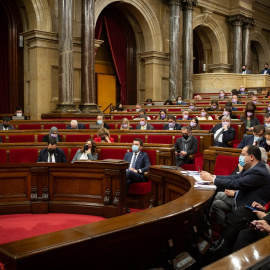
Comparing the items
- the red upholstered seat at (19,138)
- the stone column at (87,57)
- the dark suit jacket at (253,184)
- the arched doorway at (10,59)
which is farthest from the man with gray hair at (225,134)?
the arched doorway at (10,59)

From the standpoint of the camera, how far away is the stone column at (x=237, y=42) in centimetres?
1730

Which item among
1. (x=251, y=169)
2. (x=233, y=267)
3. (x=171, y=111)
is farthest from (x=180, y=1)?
(x=233, y=267)

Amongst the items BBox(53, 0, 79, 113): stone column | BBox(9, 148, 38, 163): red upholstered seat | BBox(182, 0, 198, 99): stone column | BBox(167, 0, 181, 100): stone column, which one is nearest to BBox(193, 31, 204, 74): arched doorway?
BBox(182, 0, 198, 99): stone column

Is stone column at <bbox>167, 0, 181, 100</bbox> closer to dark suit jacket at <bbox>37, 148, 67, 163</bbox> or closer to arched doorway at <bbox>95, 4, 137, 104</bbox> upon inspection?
arched doorway at <bbox>95, 4, 137, 104</bbox>

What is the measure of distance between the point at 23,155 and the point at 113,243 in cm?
400

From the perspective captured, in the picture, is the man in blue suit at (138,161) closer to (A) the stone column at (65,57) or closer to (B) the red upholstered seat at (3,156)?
(B) the red upholstered seat at (3,156)

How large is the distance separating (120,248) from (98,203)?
9.25ft

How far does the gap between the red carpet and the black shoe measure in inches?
70.1

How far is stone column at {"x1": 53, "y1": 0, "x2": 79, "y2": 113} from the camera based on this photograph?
9891mm

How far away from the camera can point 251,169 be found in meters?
3.05

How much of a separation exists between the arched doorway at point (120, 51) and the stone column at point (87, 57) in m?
3.23

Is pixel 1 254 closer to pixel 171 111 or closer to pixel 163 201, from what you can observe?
pixel 163 201

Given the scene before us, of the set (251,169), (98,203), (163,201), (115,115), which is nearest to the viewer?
(251,169)

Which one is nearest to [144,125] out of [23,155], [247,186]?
[23,155]
